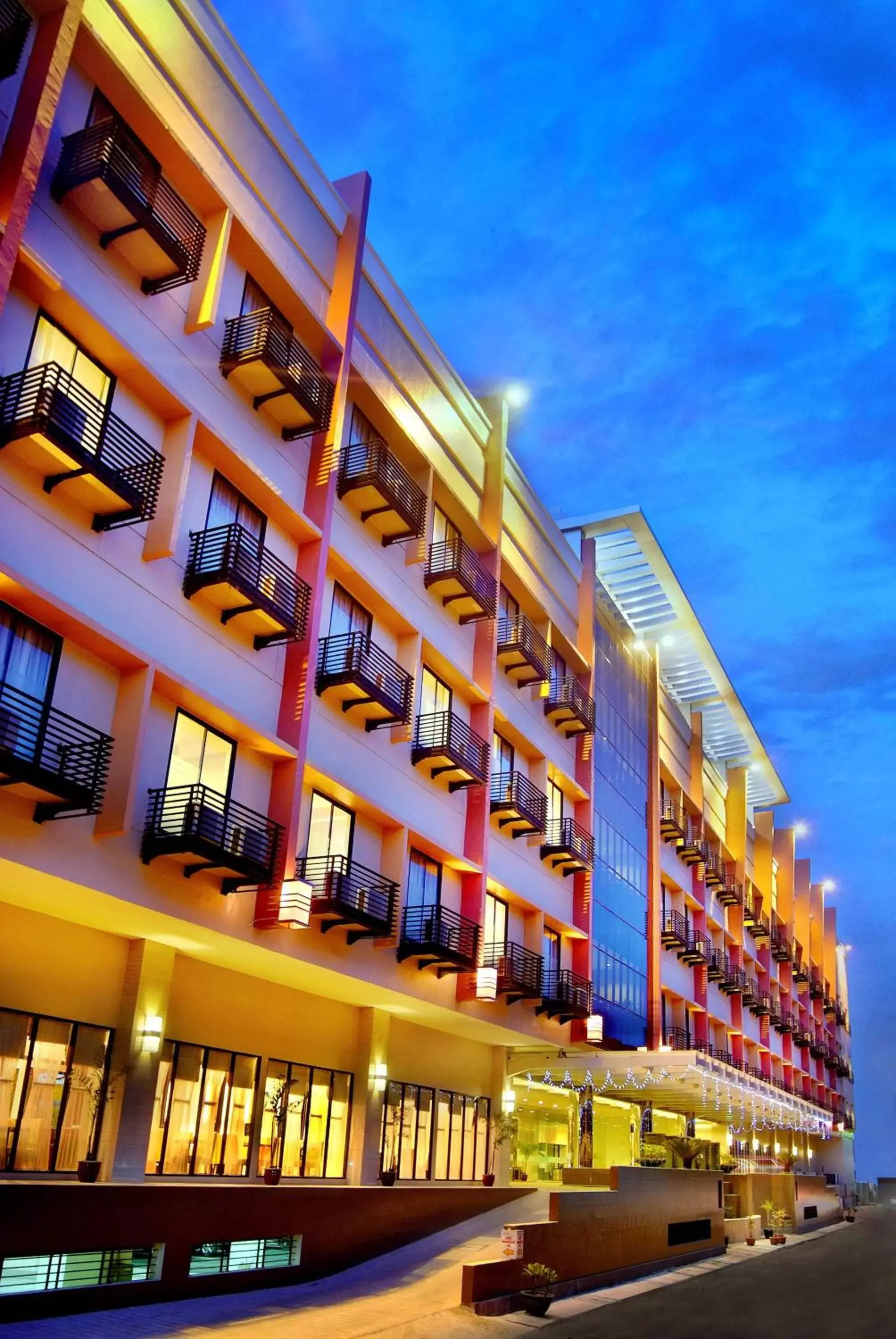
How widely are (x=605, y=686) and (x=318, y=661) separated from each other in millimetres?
23098

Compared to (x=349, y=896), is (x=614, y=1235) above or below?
below

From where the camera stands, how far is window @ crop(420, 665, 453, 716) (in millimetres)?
29750

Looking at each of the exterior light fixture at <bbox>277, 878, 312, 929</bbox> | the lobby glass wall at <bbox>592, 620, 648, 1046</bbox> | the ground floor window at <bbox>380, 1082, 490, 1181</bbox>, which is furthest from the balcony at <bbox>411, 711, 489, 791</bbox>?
the lobby glass wall at <bbox>592, 620, 648, 1046</bbox>

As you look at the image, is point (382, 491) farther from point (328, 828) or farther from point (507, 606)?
point (507, 606)

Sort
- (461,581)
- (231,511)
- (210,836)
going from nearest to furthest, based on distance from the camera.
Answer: (210,836), (231,511), (461,581)

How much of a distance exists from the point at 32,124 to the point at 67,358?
344 cm

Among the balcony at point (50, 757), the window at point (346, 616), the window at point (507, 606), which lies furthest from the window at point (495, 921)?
the balcony at point (50, 757)

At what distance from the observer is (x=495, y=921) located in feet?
109

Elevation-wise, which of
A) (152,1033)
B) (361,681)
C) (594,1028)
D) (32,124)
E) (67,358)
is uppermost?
(32,124)

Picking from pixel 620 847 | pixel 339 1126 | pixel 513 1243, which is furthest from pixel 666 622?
pixel 513 1243

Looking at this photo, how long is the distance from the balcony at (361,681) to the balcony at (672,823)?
26771 millimetres

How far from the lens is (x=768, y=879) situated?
245ft

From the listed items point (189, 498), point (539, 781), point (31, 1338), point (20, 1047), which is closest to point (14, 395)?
point (189, 498)

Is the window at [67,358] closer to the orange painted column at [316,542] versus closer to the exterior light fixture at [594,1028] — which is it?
the orange painted column at [316,542]
